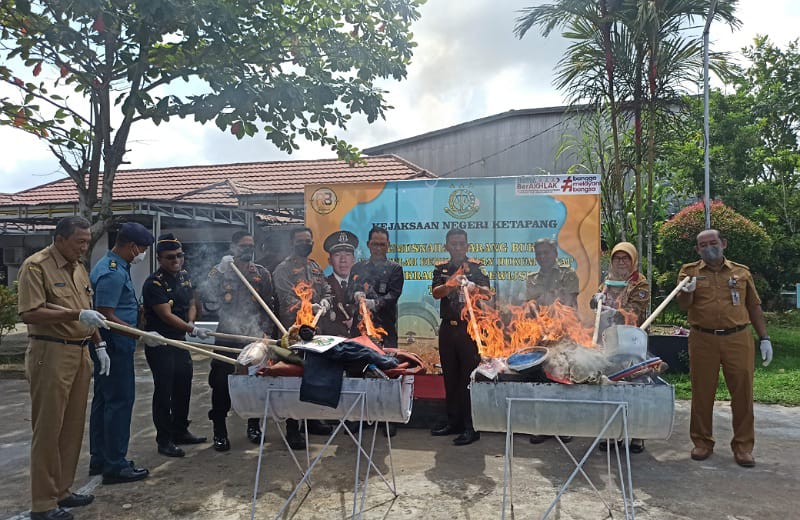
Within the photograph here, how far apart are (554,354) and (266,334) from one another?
319 cm

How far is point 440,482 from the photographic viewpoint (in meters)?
4.59

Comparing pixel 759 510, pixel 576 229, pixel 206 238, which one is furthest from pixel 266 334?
pixel 206 238

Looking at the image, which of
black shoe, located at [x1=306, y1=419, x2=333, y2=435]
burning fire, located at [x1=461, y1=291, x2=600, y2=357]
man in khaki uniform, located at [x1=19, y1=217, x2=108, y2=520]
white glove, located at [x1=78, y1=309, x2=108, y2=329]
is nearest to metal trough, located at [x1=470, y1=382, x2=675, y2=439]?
burning fire, located at [x1=461, y1=291, x2=600, y2=357]

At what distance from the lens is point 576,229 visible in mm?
6727

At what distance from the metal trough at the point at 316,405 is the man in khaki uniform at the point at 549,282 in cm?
231

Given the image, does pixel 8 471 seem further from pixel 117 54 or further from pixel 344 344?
pixel 117 54

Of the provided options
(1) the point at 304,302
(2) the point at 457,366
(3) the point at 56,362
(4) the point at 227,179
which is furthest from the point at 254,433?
(4) the point at 227,179

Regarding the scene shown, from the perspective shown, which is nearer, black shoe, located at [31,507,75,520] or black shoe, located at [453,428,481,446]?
black shoe, located at [31,507,75,520]

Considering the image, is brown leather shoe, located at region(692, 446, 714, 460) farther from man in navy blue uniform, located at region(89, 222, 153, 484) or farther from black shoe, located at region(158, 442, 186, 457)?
man in navy blue uniform, located at region(89, 222, 153, 484)

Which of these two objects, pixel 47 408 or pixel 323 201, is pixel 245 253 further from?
pixel 47 408

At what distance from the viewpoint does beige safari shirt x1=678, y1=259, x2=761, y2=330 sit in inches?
200

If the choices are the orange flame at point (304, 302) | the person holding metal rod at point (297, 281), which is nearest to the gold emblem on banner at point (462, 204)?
the person holding metal rod at point (297, 281)

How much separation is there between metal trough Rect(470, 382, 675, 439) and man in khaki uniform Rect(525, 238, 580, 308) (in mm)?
2279

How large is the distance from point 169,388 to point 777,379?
8.10 m
